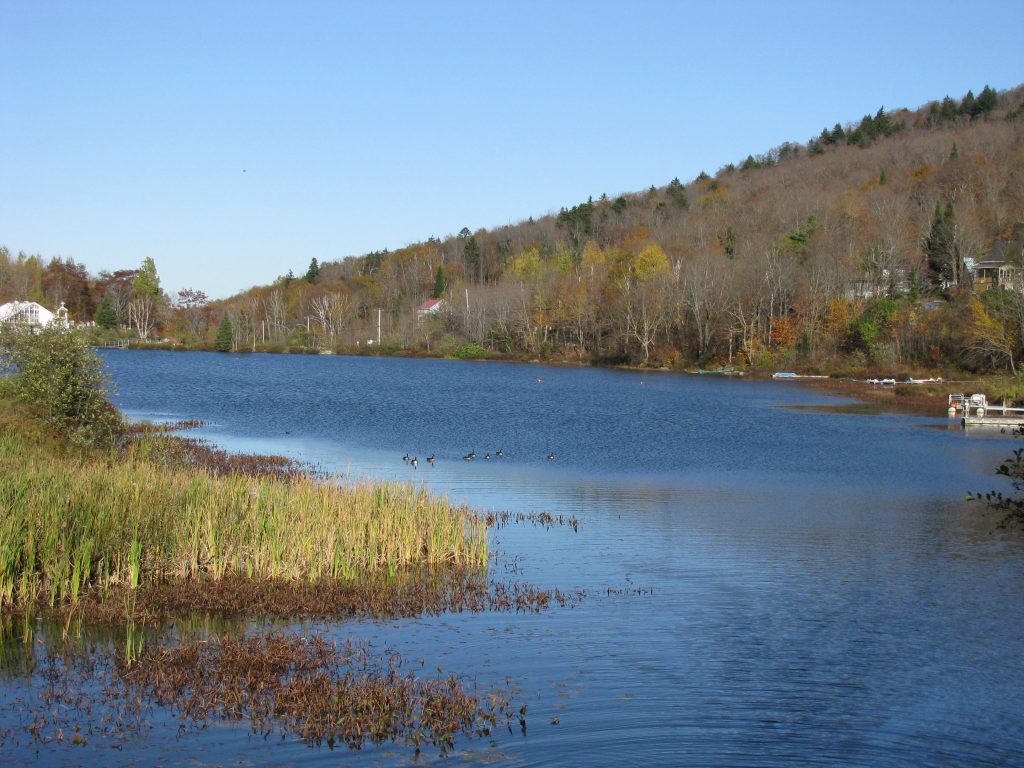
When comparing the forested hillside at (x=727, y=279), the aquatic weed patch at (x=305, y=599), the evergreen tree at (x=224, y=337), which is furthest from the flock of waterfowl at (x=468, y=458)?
the evergreen tree at (x=224, y=337)

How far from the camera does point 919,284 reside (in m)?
96.7

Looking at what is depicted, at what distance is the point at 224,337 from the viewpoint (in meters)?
137

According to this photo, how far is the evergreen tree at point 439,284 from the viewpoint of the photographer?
160625 millimetres

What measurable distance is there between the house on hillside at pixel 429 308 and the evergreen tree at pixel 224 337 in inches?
1026

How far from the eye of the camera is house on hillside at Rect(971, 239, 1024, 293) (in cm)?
7659

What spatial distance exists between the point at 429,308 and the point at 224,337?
1214 inches

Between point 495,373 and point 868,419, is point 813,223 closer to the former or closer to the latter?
point 495,373

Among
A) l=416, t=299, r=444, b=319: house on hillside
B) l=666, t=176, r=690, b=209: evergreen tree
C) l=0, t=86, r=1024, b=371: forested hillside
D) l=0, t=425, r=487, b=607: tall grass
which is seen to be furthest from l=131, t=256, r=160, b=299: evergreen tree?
l=0, t=425, r=487, b=607: tall grass

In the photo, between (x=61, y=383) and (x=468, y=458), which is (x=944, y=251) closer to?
(x=468, y=458)

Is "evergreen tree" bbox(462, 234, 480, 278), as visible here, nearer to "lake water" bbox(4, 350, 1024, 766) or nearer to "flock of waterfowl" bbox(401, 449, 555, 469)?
"lake water" bbox(4, 350, 1024, 766)

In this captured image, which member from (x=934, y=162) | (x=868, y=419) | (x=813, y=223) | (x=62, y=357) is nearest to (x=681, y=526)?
(x=62, y=357)

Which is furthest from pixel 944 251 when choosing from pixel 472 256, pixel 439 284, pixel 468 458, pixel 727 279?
pixel 472 256

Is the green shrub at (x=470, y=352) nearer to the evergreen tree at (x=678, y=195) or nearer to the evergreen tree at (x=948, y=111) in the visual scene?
the evergreen tree at (x=678, y=195)

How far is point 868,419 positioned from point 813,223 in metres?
70.0
